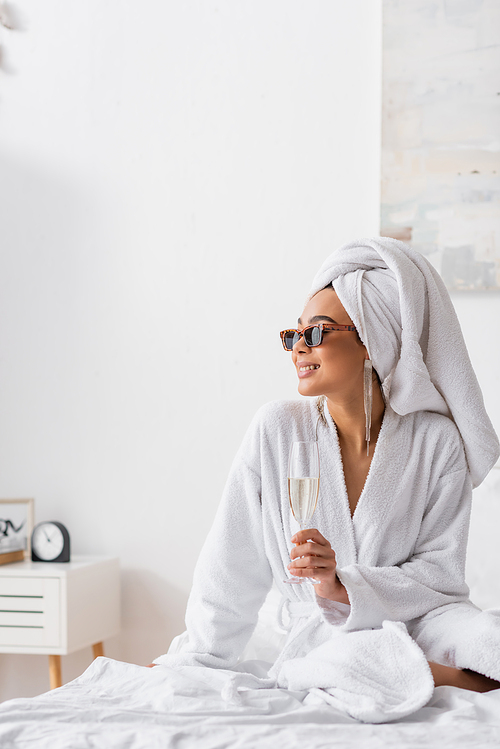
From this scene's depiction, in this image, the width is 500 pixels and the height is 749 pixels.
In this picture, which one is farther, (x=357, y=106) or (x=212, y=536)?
(x=357, y=106)

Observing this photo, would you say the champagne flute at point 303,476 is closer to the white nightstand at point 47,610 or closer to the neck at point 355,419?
the neck at point 355,419

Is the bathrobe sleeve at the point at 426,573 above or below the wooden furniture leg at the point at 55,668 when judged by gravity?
above

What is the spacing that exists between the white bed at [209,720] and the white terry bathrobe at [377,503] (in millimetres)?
199

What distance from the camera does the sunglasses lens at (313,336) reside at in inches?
59.0

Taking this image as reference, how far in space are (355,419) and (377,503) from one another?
197 mm

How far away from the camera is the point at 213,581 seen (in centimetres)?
151

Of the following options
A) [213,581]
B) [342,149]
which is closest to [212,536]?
[213,581]

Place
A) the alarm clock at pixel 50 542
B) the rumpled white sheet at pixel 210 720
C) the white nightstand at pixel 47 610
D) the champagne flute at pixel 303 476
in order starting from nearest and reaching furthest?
1. the rumpled white sheet at pixel 210 720
2. the champagne flute at pixel 303 476
3. the white nightstand at pixel 47 610
4. the alarm clock at pixel 50 542

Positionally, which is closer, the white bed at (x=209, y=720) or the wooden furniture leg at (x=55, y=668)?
the white bed at (x=209, y=720)

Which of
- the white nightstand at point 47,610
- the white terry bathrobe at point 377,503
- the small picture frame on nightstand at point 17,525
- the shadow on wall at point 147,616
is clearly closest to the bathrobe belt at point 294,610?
the white terry bathrobe at point 377,503

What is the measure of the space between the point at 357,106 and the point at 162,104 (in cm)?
72

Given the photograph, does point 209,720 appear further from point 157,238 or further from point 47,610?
point 157,238

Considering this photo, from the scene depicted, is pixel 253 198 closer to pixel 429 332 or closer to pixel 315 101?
pixel 315 101

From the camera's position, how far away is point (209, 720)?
1.05m
